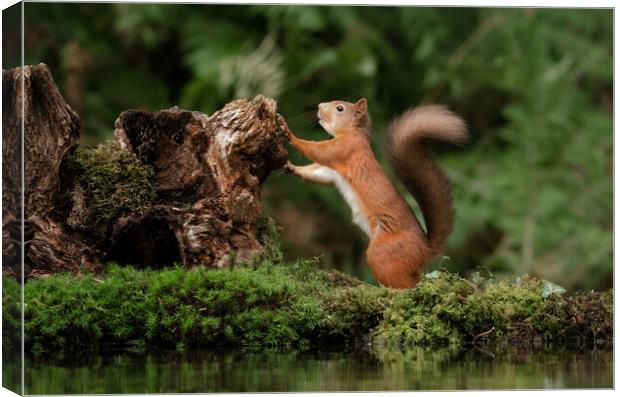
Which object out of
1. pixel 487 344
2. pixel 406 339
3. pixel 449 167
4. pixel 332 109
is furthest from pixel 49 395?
pixel 449 167

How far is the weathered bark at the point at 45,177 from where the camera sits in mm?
4414

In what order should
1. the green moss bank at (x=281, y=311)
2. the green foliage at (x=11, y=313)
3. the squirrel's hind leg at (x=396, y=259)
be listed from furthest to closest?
the squirrel's hind leg at (x=396, y=259) → the green moss bank at (x=281, y=311) → the green foliage at (x=11, y=313)

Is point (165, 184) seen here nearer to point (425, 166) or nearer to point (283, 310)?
point (283, 310)

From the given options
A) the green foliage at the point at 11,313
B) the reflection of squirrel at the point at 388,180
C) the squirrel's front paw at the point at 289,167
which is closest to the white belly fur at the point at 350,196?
the reflection of squirrel at the point at 388,180

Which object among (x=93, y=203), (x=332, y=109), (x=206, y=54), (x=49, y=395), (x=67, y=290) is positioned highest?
(x=206, y=54)

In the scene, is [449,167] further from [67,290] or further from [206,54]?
[67,290]

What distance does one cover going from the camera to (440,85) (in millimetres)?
9164

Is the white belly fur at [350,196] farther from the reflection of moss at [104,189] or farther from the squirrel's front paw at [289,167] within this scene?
the reflection of moss at [104,189]

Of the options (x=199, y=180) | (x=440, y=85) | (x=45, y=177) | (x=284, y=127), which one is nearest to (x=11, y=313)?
(x=45, y=177)

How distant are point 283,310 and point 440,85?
513cm

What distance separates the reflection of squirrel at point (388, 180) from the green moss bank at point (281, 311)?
1.06 ft

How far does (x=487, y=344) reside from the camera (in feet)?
14.7

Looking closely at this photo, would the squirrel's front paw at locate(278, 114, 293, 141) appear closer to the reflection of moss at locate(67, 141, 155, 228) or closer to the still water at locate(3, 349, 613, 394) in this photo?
the reflection of moss at locate(67, 141, 155, 228)

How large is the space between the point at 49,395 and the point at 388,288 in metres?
1.64
